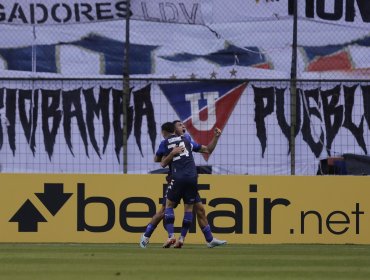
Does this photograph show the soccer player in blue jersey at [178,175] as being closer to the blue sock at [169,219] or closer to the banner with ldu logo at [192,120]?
the blue sock at [169,219]

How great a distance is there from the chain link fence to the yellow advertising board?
131cm

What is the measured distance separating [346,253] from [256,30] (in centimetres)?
694

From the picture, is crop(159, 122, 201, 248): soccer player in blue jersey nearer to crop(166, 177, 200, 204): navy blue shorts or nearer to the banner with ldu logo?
crop(166, 177, 200, 204): navy blue shorts

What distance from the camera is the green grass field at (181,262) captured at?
36.7ft

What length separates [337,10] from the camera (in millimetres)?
21125

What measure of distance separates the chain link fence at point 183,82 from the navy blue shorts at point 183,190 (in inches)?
142

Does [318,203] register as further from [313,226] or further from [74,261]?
[74,261]

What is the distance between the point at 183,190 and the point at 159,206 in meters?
2.33

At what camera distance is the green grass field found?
11.2 metres

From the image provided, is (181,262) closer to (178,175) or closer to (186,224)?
(186,224)

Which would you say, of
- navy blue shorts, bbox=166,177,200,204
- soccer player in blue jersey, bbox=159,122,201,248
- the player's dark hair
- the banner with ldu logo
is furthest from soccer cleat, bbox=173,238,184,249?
the banner with ldu logo

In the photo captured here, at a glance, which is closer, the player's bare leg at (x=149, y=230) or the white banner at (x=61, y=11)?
the player's bare leg at (x=149, y=230)

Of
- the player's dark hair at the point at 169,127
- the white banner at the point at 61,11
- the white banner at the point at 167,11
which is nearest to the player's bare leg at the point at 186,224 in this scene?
the player's dark hair at the point at 169,127

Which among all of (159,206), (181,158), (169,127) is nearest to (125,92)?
(159,206)
